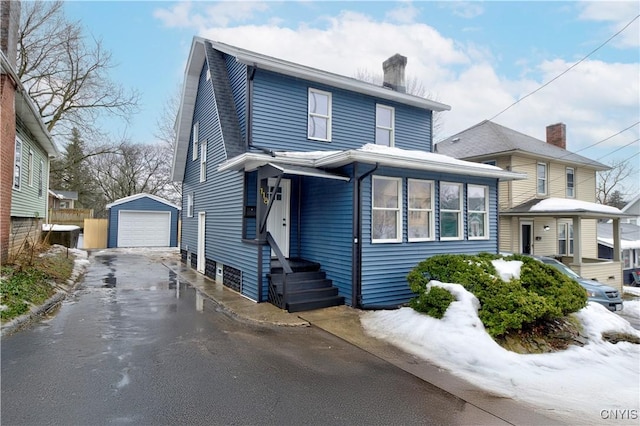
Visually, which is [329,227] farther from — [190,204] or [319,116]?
[190,204]

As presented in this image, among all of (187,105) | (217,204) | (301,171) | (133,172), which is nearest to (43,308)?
(217,204)

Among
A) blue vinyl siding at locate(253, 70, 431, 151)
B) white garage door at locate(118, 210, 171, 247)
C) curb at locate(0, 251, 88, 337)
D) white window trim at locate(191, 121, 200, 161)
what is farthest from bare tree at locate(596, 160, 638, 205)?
curb at locate(0, 251, 88, 337)

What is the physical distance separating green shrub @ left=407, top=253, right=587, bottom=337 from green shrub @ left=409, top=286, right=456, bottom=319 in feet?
0.06

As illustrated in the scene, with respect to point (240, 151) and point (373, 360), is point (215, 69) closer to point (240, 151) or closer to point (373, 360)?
point (240, 151)

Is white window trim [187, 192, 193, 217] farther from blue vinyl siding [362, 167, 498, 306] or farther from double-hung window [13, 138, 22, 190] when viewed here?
blue vinyl siding [362, 167, 498, 306]

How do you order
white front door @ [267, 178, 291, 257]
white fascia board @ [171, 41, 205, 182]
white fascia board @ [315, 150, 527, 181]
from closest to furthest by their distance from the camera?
white fascia board @ [315, 150, 527, 181]
white front door @ [267, 178, 291, 257]
white fascia board @ [171, 41, 205, 182]

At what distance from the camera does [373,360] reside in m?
4.95

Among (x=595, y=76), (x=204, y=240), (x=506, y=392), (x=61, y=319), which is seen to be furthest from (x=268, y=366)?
(x=595, y=76)

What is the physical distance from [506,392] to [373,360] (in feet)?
5.47

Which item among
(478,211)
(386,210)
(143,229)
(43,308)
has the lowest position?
(43,308)

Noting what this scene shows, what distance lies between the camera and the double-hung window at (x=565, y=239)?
1808cm

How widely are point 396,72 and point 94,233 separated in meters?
20.7

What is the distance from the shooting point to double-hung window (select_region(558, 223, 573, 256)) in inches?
712

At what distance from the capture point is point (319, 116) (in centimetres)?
1030
